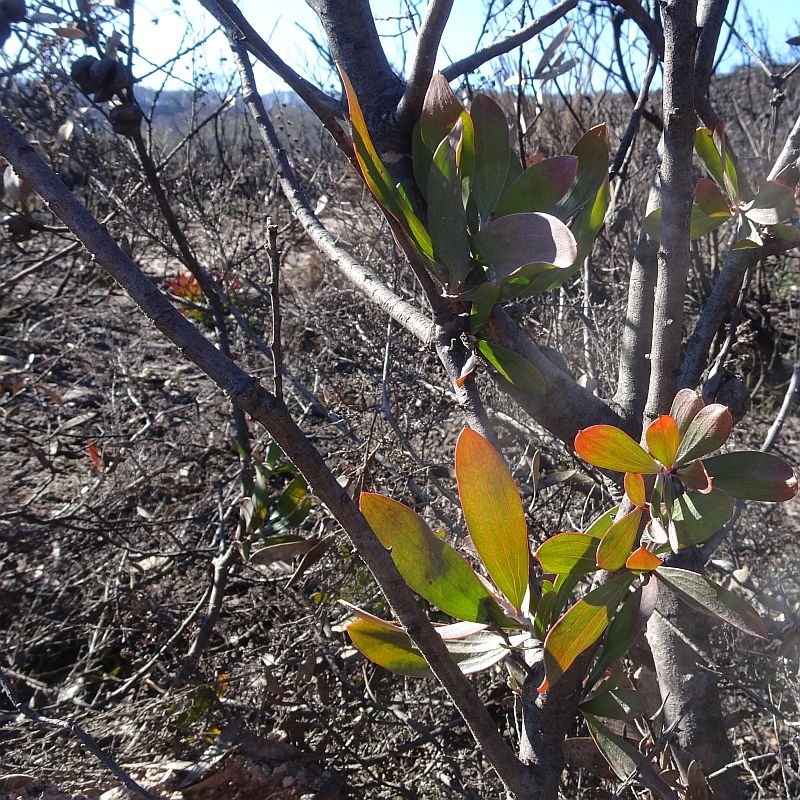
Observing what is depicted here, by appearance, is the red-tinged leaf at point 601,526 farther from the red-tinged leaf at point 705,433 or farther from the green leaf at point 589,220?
the green leaf at point 589,220

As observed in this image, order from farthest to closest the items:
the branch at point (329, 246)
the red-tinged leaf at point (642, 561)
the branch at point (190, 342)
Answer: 1. the branch at point (329, 246)
2. the red-tinged leaf at point (642, 561)
3. the branch at point (190, 342)

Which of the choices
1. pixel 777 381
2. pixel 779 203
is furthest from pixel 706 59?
pixel 777 381

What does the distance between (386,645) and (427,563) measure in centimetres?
12

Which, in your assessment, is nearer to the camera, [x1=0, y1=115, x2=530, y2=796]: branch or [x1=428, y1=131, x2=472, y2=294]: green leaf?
[x1=0, y1=115, x2=530, y2=796]: branch

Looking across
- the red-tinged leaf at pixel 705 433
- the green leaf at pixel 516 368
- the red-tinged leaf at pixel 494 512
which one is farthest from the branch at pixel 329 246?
the red-tinged leaf at pixel 705 433

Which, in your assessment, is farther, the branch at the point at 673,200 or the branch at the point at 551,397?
the branch at the point at 551,397

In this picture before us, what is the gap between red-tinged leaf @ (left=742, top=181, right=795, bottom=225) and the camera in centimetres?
82

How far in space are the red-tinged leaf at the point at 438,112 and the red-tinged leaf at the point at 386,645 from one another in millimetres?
519

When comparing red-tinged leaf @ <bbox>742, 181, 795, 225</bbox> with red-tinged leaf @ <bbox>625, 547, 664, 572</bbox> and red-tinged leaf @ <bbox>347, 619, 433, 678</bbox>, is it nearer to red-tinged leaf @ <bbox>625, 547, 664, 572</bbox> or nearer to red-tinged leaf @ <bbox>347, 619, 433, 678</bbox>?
red-tinged leaf @ <bbox>625, 547, 664, 572</bbox>

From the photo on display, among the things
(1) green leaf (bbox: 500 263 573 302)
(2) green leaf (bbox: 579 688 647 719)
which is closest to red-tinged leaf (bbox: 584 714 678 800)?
(2) green leaf (bbox: 579 688 647 719)

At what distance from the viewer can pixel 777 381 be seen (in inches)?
149

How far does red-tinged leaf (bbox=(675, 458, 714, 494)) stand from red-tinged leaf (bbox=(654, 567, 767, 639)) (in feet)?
0.34

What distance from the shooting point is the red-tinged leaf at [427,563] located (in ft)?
2.37

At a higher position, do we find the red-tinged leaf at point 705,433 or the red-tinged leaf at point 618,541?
the red-tinged leaf at point 705,433
